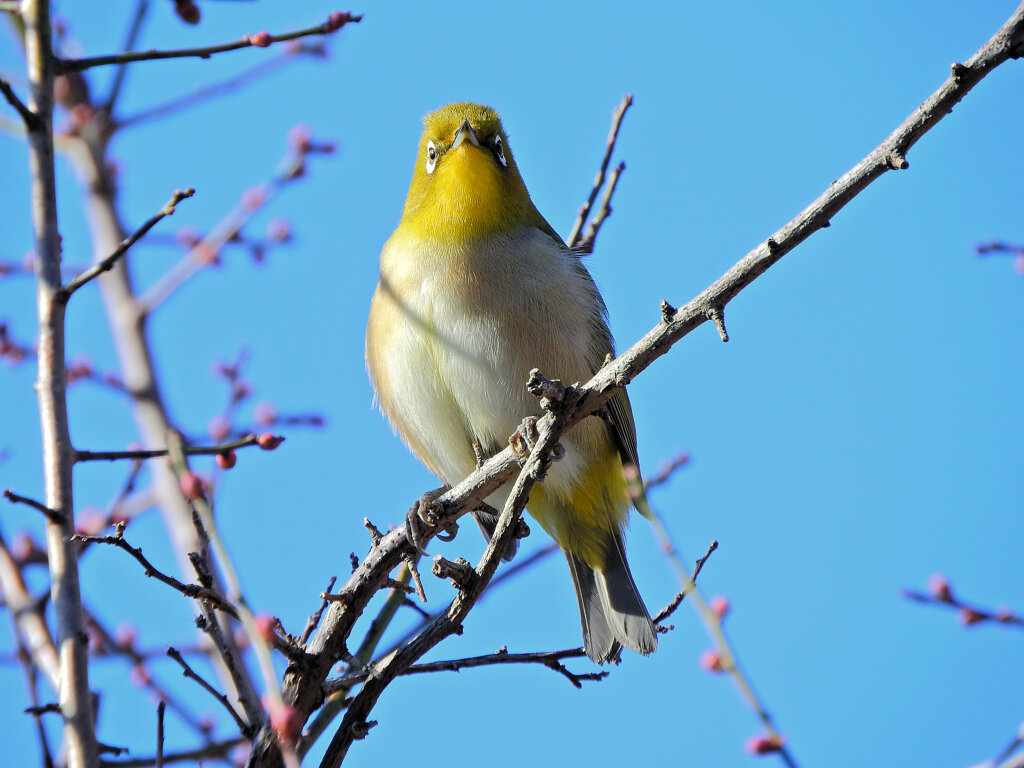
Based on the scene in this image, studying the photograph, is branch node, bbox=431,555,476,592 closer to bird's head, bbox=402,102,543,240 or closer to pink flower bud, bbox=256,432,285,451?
pink flower bud, bbox=256,432,285,451

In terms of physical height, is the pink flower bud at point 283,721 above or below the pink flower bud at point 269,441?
below

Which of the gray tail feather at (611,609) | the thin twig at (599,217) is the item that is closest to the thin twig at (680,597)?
the gray tail feather at (611,609)

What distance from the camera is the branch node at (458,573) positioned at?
3.36 metres

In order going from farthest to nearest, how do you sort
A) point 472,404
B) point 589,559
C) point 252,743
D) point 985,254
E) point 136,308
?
point 136,308 < point 589,559 < point 472,404 < point 985,254 < point 252,743

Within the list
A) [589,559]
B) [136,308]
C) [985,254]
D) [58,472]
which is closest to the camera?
[58,472]

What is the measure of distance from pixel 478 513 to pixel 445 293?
1.18 meters

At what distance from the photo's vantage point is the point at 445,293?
4.51 m

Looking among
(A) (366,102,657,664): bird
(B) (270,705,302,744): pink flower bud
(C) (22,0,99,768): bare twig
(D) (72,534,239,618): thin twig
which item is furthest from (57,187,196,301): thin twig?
(A) (366,102,657,664): bird

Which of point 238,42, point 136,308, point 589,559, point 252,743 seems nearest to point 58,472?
point 252,743

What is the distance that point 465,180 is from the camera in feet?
16.1

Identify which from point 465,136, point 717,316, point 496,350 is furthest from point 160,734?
point 465,136

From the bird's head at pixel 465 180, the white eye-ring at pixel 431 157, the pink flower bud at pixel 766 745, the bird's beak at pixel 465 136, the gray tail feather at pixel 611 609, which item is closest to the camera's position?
the pink flower bud at pixel 766 745

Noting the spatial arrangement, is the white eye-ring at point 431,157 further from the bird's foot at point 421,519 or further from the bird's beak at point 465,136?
the bird's foot at point 421,519

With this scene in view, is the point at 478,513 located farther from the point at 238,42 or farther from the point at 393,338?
the point at 238,42
